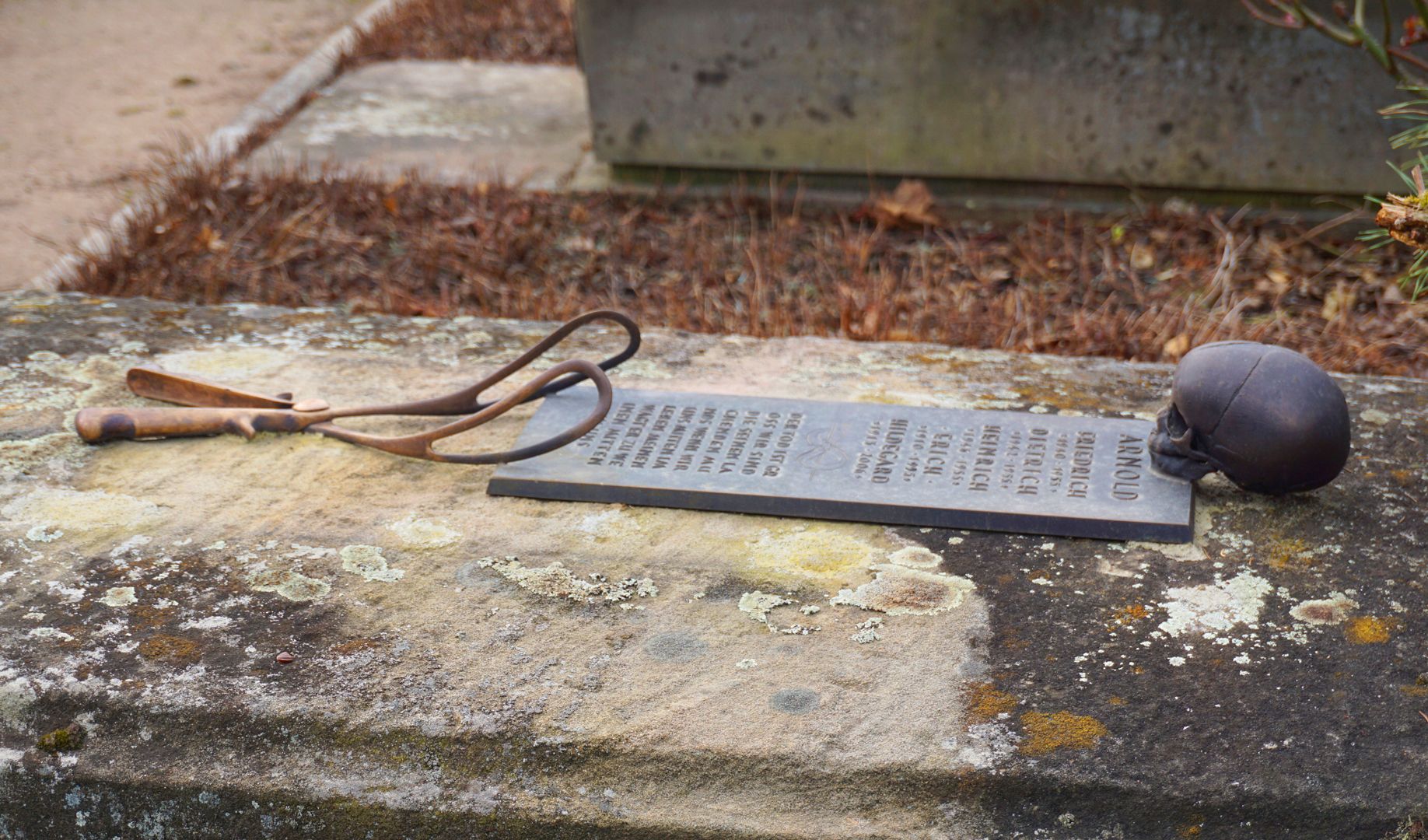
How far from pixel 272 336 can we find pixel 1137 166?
9.12 feet

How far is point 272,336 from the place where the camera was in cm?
246

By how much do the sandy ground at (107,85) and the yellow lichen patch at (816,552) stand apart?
2872 mm

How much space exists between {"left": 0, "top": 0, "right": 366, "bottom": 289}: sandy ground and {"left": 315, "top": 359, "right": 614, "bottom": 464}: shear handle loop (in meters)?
2.31

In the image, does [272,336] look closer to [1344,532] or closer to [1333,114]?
[1344,532]

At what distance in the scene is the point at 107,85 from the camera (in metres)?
5.89

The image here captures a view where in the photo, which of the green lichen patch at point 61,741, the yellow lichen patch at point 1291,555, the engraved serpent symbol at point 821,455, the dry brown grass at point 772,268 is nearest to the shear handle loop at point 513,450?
the engraved serpent symbol at point 821,455

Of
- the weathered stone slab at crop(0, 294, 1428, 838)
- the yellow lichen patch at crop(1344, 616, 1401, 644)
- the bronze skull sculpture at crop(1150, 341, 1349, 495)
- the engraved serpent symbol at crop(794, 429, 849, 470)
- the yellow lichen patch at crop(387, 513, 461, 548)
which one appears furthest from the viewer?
the engraved serpent symbol at crop(794, 429, 849, 470)

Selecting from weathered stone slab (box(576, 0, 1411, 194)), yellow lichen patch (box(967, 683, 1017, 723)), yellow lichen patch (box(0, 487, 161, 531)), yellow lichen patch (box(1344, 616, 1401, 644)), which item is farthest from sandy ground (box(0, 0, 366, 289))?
yellow lichen patch (box(1344, 616, 1401, 644))

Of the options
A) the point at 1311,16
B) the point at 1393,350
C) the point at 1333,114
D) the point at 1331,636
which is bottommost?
the point at 1393,350

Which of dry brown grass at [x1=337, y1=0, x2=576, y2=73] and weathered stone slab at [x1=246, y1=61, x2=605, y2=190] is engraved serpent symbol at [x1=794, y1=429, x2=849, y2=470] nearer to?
weathered stone slab at [x1=246, y1=61, x2=605, y2=190]

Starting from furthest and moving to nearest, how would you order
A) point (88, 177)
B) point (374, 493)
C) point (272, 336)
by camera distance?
point (88, 177), point (272, 336), point (374, 493)

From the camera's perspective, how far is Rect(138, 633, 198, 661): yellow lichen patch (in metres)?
1.55

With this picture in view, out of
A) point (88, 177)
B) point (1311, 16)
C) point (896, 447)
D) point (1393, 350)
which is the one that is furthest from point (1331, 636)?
point (88, 177)

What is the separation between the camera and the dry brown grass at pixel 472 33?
598 centimetres
